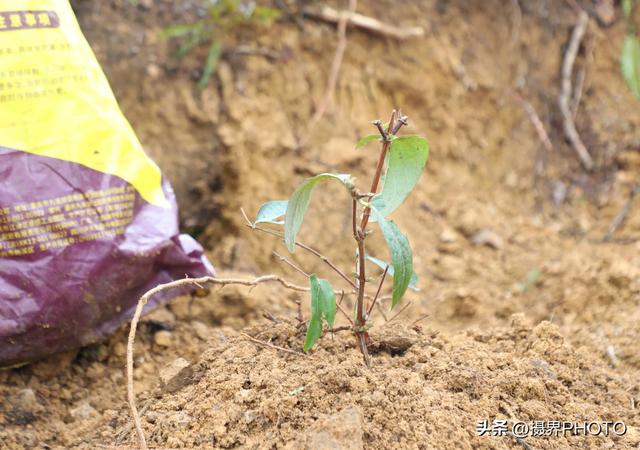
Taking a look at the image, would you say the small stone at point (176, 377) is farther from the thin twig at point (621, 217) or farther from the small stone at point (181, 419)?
the thin twig at point (621, 217)

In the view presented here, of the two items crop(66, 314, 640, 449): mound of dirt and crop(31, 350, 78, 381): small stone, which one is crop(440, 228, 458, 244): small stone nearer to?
crop(66, 314, 640, 449): mound of dirt

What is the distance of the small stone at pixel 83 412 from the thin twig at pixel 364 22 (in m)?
1.69

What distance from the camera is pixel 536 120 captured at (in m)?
2.59

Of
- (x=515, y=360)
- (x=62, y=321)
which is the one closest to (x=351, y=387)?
(x=515, y=360)

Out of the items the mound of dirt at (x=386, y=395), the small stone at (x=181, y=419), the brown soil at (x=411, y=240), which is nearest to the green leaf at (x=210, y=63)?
the brown soil at (x=411, y=240)

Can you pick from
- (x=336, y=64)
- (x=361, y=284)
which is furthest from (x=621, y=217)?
(x=361, y=284)

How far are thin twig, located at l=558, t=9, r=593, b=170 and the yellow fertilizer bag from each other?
5.91ft

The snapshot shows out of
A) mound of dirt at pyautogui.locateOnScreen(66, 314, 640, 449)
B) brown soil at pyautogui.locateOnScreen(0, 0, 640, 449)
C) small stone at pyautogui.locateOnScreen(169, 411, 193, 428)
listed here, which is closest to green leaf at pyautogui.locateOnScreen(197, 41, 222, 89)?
brown soil at pyautogui.locateOnScreen(0, 0, 640, 449)

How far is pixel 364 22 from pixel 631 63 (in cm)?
104

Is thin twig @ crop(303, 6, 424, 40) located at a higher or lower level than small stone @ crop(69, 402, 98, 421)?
higher

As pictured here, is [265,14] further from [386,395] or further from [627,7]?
[386,395]

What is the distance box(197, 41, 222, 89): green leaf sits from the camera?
90.0 inches

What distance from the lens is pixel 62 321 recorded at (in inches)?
52.6

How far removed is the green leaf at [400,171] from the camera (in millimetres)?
1022
